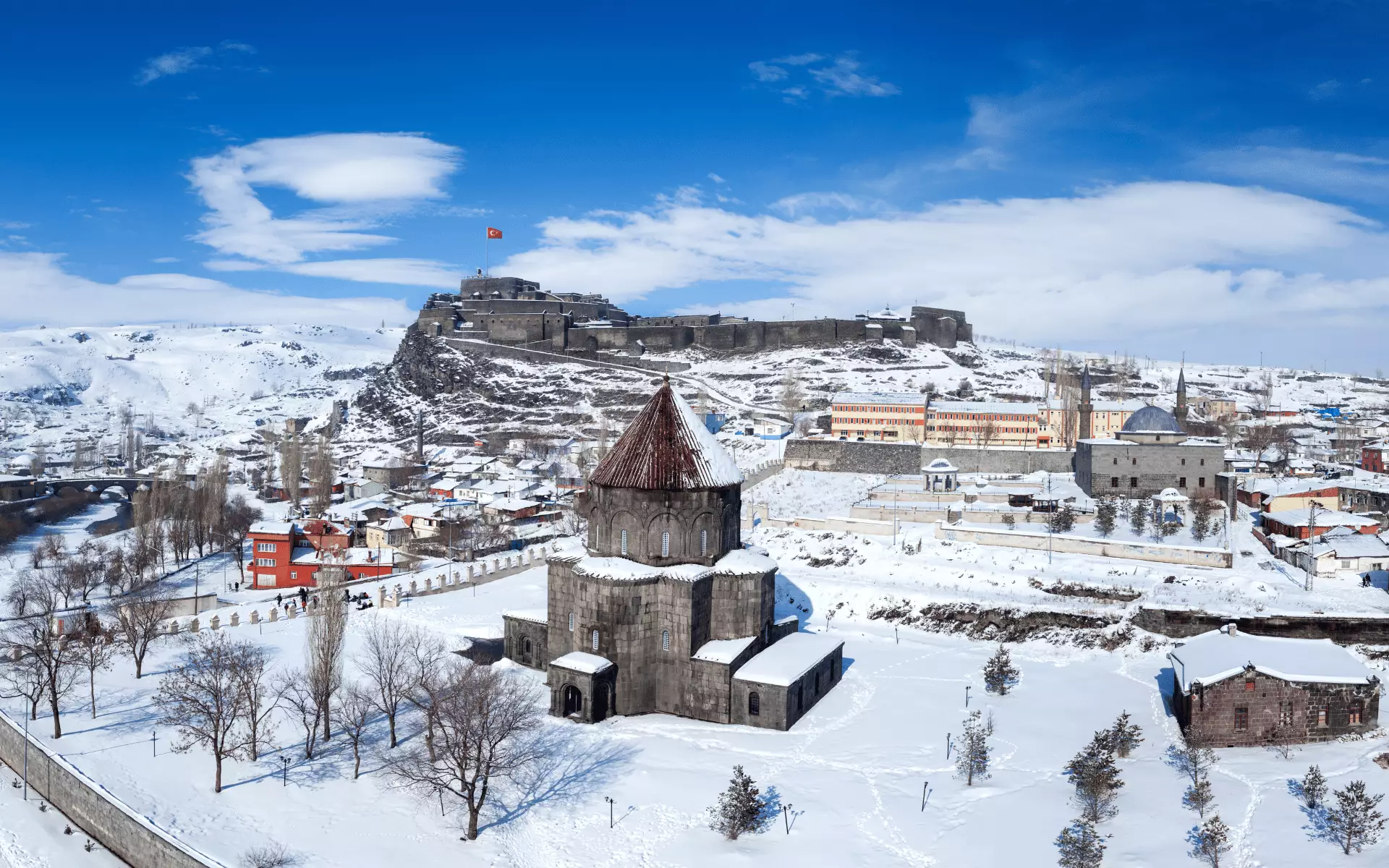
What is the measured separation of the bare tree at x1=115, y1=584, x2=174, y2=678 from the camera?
22078 mm

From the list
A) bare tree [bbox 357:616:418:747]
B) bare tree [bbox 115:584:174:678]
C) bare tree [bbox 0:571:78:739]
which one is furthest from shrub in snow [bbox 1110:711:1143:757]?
bare tree [bbox 115:584:174:678]

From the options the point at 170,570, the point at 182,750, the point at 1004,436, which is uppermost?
the point at 1004,436

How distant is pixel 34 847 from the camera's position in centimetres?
1570

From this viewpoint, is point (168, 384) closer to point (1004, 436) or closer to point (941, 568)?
point (1004, 436)

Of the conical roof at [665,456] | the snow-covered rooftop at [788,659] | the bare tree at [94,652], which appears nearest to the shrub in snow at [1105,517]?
the snow-covered rooftop at [788,659]

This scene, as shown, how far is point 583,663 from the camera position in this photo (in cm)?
1941

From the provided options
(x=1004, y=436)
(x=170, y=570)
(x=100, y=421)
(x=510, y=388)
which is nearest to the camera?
(x=170, y=570)

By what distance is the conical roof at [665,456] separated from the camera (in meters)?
20.4

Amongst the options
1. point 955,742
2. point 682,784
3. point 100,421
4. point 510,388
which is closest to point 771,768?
point 682,784

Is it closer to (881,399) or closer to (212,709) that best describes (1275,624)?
(212,709)

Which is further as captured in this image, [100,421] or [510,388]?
[100,421]

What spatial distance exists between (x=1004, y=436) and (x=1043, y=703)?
3468cm

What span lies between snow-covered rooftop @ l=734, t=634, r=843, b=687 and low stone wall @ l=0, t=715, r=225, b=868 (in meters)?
10.6

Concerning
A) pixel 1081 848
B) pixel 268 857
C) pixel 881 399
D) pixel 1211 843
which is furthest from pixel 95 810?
pixel 881 399
